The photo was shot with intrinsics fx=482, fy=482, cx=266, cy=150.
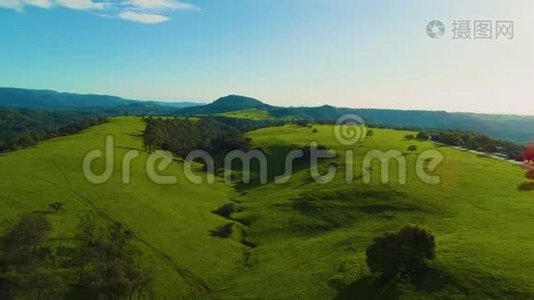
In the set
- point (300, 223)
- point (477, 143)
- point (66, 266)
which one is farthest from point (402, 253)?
point (477, 143)

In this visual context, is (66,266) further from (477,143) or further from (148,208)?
(477,143)

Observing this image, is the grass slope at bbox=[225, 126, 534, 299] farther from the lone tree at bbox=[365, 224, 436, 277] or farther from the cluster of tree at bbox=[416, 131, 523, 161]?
the cluster of tree at bbox=[416, 131, 523, 161]

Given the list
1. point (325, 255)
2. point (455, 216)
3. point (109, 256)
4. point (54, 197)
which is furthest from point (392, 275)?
point (54, 197)

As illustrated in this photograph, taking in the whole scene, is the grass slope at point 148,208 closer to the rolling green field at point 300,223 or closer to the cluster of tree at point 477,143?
the rolling green field at point 300,223

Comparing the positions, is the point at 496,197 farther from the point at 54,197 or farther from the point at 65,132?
the point at 65,132

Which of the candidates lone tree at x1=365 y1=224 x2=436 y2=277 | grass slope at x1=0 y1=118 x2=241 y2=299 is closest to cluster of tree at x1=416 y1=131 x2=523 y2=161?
grass slope at x1=0 y1=118 x2=241 y2=299

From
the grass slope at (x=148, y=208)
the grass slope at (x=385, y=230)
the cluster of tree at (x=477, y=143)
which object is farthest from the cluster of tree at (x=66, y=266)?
the cluster of tree at (x=477, y=143)
